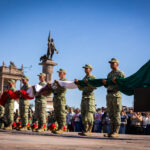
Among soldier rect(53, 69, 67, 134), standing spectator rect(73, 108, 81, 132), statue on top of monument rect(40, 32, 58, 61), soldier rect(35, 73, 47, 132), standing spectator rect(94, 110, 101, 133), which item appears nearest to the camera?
soldier rect(53, 69, 67, 134)

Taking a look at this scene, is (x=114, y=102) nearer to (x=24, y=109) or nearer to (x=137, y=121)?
(x=24, y=109)

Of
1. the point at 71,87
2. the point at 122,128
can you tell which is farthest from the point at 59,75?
the point at 122,128

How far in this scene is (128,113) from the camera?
56.1ft

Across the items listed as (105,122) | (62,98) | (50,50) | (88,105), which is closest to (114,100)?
(88,105)

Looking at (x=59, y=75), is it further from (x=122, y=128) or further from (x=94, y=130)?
(x=94, y=130)

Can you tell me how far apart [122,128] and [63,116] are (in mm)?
6999

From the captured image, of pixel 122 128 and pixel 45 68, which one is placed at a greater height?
pixel 45 68

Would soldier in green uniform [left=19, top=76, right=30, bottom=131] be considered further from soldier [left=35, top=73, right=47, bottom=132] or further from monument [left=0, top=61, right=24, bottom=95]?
monument [left=0, top=61, right=24, bottom=95]

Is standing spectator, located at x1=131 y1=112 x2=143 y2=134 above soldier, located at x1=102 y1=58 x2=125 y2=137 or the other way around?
the other way around

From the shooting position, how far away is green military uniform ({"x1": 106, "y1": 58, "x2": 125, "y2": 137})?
889 cm

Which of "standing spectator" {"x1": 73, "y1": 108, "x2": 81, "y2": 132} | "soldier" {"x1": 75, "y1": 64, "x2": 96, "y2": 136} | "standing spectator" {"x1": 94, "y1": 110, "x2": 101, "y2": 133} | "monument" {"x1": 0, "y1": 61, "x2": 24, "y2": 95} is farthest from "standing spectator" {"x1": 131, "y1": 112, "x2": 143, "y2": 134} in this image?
"monument" {"x1": 0, "y1": 61, "x2": 24, "y2": 95}

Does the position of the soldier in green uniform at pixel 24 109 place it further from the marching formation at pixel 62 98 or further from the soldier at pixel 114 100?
the soldier at pixel 114 100

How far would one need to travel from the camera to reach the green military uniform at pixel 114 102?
8891 millimetres

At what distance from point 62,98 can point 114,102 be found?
2.28 m
